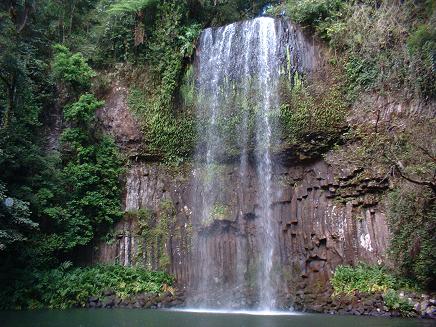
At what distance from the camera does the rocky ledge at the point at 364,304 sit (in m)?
11.2

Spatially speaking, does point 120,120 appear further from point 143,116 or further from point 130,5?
point 130,5

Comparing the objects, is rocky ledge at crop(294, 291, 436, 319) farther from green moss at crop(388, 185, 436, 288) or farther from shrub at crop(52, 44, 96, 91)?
shrub at crop(52, 44, 96, 91)

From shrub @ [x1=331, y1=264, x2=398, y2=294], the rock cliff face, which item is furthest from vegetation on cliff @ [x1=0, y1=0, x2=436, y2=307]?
shrub @ [x1=331, y1=264, x2=398, y2=294]

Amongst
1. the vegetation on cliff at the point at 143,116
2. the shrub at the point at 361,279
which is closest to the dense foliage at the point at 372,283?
the shrub at the point at 361,279

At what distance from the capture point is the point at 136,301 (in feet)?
46.4

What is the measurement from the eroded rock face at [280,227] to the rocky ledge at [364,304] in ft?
1.06

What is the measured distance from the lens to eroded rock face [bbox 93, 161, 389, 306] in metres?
14.0

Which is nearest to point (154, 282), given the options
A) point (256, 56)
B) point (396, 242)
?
point (396, 242)

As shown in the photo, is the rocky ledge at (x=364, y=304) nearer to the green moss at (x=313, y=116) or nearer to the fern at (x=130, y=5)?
the green moss at (x=313, y=116)

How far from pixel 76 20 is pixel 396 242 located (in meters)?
16.4

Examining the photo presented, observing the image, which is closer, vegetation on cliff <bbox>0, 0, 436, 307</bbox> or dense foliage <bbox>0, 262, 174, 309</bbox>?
vegetation on cliff <bbox>0, 0, 436, 307</bbox>

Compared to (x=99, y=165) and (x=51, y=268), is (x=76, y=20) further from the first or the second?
(x=51, y=268)

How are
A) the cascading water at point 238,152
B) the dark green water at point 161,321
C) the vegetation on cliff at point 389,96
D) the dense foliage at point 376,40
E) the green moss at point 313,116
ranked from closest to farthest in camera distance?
1. the dark green water at point 161,321
2. the vegetation on cliff at point 389,96
3. the dense foliage at point 376,40
4. the cascading water at point 238,152
5. the green moss at point 313,116

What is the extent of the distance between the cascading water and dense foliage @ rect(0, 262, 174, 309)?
1.74 meters
